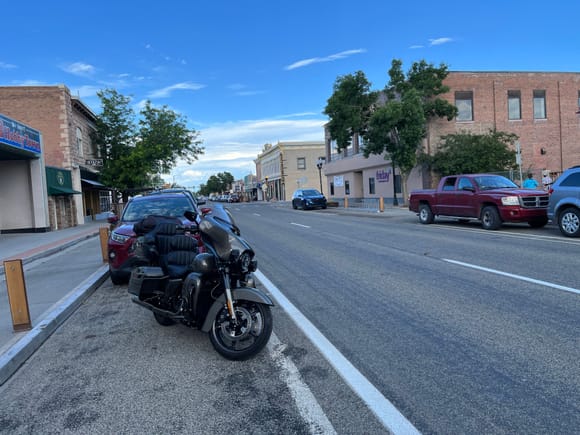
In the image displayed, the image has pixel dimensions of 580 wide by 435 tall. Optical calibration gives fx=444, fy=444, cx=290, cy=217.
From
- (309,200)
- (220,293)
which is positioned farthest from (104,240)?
(309,200)

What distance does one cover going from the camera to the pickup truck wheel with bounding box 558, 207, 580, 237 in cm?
1185

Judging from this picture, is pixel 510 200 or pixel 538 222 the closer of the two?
pixel 510 200

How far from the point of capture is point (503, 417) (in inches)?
122

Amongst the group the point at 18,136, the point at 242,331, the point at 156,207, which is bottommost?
the point at 242,331

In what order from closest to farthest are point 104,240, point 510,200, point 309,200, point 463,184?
point 104,240
point 510,200
point 463,184
point 309,200

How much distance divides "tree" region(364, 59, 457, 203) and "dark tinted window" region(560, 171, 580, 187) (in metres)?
14.2

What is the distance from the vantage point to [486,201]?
1476 cm

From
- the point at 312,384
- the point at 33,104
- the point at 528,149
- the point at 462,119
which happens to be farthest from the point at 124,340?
the point at 528,149

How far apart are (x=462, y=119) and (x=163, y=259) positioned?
29879mm

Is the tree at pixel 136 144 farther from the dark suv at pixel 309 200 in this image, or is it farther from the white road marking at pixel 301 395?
the white road marking at pixel 301 395

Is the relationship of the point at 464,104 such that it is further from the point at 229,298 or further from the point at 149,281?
the point at 229,298

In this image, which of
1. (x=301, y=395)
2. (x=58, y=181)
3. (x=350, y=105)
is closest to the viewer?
(x=301, y=395)

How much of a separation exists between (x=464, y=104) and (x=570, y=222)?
21.1m

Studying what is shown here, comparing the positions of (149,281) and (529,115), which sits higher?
(529,115)
